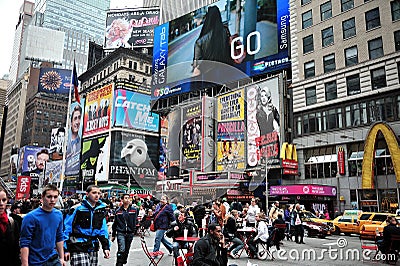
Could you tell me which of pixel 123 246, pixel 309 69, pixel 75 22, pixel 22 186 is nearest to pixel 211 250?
pixel 123 246

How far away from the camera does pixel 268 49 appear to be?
4741 cm

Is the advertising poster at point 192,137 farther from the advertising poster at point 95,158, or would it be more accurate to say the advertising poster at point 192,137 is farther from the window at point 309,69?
the advertising poster at point 95,158

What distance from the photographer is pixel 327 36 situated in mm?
36781

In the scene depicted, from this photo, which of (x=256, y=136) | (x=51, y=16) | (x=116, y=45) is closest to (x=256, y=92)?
(x=256, y=136)

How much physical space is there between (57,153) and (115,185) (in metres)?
39.6

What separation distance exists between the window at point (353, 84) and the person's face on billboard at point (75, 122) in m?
65.3

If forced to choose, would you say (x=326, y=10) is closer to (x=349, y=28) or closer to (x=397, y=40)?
(x=349, y=28)

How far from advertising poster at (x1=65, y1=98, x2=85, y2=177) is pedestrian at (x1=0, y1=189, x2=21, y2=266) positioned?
8251 centimetres

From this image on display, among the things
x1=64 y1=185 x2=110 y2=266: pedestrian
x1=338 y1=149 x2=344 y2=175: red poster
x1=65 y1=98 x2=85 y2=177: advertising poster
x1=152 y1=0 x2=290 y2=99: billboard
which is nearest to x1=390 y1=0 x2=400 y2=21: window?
x1=338 y1=149 x2=344 y2=175: red poster

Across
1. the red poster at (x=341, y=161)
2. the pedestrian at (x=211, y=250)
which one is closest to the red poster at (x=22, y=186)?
the pedestrian at (x=211, y=250)

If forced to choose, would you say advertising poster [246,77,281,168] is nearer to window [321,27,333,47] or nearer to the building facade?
the building facade

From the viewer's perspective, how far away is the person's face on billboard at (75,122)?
280ft

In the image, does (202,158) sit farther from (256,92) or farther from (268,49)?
(268,49)

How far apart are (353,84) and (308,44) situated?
7.38 metres
